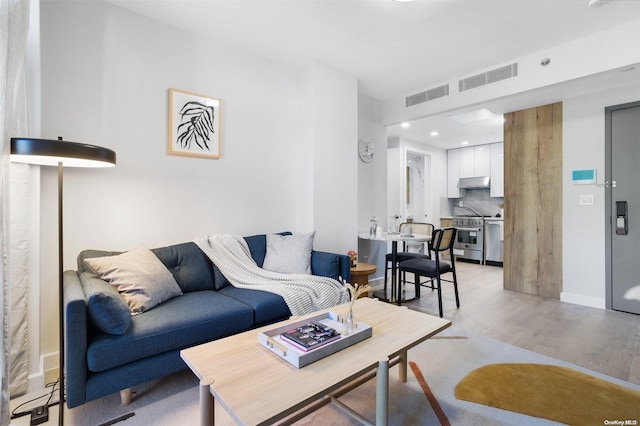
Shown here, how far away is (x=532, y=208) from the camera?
3.94 m

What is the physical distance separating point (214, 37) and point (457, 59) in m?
2.45

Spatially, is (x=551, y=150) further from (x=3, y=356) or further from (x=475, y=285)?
(x=3, y=356)

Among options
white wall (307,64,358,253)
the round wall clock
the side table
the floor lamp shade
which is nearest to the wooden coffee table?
the floor lamp shade

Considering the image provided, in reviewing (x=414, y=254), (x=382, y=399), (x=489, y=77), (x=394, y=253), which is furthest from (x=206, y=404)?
(x=489, y=77)

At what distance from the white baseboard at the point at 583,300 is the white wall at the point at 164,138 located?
8.69 ft

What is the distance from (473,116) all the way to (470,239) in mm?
2752

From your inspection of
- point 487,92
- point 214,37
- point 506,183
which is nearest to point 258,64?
point 214,37

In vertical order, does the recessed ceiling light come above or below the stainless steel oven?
above

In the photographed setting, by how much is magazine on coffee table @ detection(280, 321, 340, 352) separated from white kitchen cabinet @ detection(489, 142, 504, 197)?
595cm

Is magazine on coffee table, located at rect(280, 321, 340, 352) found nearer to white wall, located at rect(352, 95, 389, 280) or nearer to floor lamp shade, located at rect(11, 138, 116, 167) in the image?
floor lamp shade, located at rect(11, 138, 116, 167)

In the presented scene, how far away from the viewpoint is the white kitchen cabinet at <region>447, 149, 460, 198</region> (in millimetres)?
6811

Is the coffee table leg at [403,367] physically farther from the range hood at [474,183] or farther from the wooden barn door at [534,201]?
the range hood at [474,183]

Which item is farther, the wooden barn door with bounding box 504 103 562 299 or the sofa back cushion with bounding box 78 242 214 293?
the wooden barn door with bounding box 504 103 562 299

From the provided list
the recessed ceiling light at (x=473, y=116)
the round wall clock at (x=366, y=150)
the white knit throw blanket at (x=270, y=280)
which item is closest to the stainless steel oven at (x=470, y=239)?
the recessed ceiling light at (x=473, y=116)
